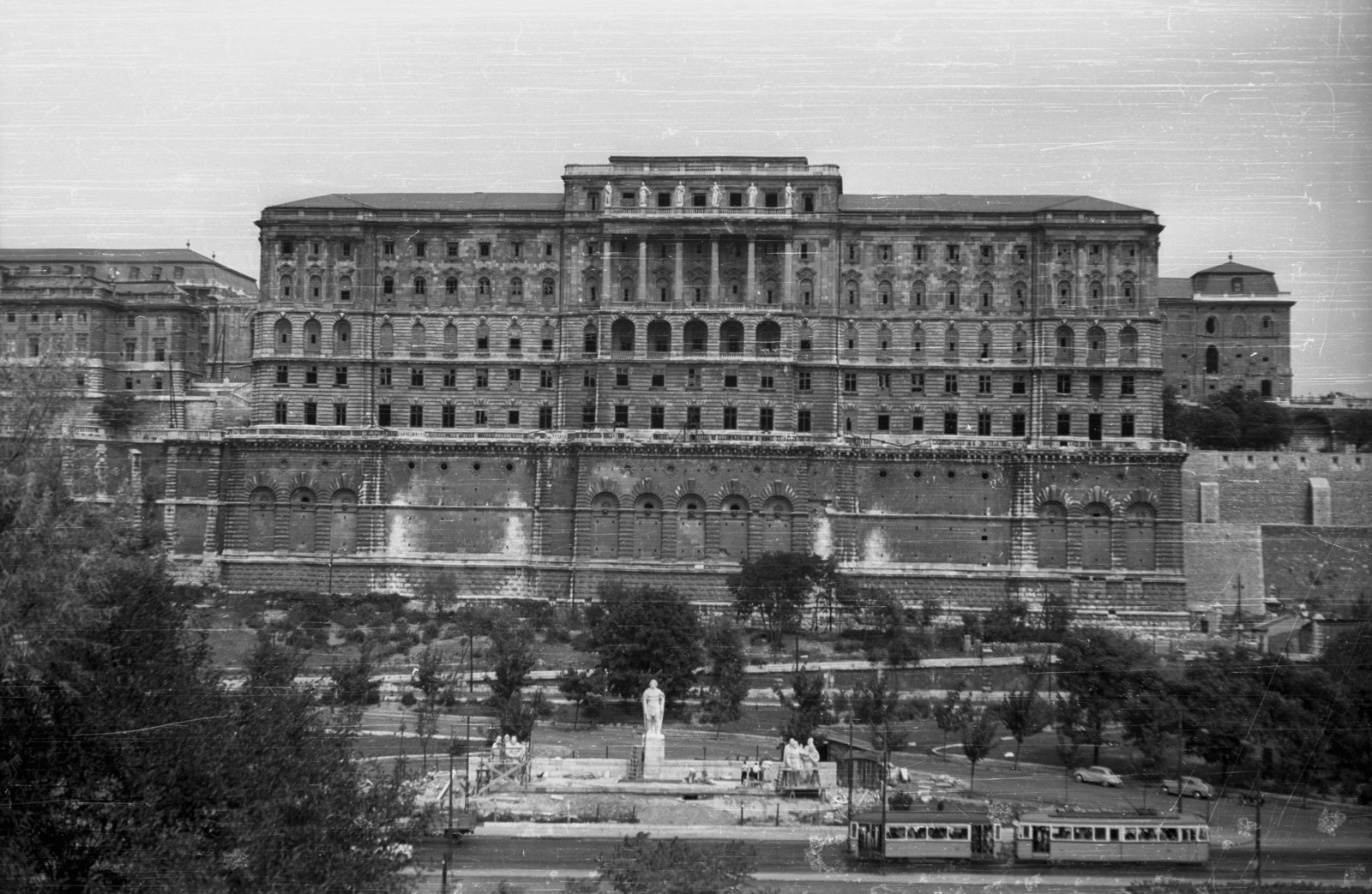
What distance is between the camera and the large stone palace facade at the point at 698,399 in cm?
6750

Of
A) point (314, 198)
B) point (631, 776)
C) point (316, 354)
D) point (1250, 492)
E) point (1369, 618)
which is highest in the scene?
point (314, 198)

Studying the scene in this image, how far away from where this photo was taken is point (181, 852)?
71.2 ft

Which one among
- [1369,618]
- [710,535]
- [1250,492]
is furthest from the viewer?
[1250,492]

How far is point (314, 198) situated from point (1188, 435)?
49118mm

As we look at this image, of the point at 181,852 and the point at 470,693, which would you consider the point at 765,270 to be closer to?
the point at 470,693

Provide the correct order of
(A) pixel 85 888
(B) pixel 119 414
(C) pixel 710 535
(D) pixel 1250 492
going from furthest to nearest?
(B) pixel 119 414 < (D) pixel 1250 492 < (C) pixel 710 535 < (A) pixel 85 888

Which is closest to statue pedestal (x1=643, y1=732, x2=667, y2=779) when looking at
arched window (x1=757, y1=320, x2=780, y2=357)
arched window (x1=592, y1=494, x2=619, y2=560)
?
arched window (x1=592, y1=494, x2=619, y2=560)

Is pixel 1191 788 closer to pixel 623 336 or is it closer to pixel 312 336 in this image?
pixel 623 336

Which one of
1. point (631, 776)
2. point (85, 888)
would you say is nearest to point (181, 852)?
point (85, 888)

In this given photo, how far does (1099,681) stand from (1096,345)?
25.7 metres

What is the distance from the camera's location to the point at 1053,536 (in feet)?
222

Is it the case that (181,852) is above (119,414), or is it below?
below

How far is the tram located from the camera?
33.8m

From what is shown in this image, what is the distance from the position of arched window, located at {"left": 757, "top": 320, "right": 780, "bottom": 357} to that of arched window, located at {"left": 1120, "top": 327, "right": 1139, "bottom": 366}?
647 inches
